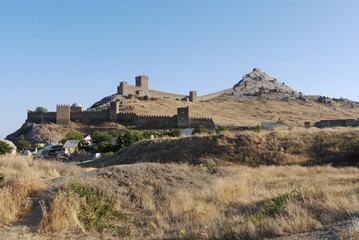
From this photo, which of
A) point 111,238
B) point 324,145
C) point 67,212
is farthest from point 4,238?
point 324,145

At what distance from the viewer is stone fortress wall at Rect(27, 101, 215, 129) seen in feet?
180

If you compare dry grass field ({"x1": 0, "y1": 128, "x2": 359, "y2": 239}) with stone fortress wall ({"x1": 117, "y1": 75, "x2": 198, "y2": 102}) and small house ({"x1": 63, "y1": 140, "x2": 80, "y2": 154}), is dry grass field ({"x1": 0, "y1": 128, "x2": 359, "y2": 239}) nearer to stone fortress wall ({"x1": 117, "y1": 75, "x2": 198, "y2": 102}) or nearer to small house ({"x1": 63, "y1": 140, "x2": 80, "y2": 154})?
small house ({"x1": 63, "y1": 140, "x2": 80, "y2": 154})

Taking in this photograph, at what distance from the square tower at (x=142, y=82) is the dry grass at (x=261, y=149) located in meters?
67.1

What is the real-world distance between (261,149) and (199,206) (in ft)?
40.8

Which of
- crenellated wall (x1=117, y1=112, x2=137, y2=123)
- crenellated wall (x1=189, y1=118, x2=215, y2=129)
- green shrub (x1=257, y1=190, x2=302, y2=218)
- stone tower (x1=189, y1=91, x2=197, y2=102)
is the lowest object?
green shrub (x1=257, y1=190, x2=302, y2=218)

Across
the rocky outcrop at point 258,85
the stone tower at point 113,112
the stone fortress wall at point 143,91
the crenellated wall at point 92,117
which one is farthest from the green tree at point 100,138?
the rocky outcrop at point 258,85

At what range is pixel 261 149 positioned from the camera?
18016mm

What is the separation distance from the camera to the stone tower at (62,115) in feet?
188

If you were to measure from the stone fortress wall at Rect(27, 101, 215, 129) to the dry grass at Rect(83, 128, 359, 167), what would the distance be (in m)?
33.4

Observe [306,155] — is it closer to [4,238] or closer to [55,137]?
[4,238]

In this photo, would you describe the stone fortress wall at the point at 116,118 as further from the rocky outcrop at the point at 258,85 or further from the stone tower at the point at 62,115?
the rocky outcrop at the point at 258,85

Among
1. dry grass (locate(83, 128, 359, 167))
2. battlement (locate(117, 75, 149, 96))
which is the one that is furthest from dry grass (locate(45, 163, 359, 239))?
battlement (locate(117, 75, 149, 96))

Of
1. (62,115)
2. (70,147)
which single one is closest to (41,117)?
(62,115)

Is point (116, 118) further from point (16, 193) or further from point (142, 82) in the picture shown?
point (16, 193)
